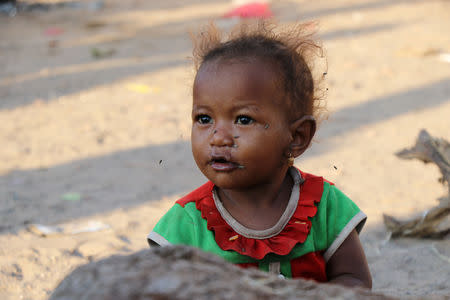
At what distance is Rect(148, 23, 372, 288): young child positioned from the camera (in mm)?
1941

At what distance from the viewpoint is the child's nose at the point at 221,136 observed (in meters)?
1.92

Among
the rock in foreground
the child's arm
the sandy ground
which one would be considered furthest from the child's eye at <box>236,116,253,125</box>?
the sandy ground

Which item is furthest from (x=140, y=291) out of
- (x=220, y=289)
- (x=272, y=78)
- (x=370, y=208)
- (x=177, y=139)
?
(x=177, y=139)

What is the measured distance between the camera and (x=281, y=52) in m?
2.01

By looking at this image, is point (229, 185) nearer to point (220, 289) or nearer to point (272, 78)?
point (272, 78)

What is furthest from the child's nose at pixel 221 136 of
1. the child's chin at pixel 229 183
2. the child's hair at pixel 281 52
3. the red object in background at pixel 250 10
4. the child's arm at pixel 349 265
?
the red object in background at pixel 250 10

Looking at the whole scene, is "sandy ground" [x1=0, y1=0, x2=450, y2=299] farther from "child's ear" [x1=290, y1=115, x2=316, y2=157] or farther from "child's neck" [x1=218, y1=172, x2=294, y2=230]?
"child's ear" [x1=290, y1=115, x2=316, y2=157]

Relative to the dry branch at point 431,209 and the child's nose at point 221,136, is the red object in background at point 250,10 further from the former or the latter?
the child's nose at point 221,136

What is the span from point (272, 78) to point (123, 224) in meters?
1.78

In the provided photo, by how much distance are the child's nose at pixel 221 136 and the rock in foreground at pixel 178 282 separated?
0.71 m

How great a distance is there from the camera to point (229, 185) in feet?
6.54

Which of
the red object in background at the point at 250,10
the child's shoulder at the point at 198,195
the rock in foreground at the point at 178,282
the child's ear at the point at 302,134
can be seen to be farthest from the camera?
the red object in background at the point at 250,10

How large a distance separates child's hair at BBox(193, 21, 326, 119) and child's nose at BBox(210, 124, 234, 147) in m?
0.25

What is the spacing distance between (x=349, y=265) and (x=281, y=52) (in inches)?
34.4
